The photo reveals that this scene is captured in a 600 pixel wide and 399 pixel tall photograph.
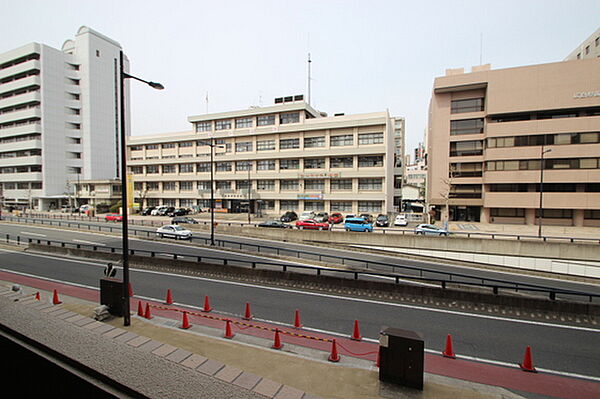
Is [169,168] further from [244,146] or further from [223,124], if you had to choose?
[244,146]

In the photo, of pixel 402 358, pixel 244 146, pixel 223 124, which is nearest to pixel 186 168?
pixel 223 124

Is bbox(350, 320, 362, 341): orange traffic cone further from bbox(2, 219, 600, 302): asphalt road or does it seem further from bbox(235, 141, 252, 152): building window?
bbox(235, 141, 252, 152): building window

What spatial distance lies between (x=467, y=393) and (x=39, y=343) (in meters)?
8.08

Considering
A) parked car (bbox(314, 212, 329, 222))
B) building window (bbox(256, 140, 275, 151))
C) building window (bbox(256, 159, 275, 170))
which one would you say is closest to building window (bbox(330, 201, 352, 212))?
A: parked car (bbox(314, 212, 329, 222))

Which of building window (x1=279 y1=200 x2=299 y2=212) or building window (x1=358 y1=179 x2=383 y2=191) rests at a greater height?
building window (x1=358 y1=179 x2=383 y2=191)

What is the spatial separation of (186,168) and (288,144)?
26.2 meters

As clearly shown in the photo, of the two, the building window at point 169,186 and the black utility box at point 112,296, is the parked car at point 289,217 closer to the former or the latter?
the building window at point 169,186

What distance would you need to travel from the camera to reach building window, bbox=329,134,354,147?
50500 millimetres

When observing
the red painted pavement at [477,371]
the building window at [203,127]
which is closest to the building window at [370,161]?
the building window at [203,127]

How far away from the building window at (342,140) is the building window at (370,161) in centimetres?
366

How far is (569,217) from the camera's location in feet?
135

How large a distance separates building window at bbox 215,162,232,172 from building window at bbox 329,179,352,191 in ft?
76.5

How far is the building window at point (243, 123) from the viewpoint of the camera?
58.8 m

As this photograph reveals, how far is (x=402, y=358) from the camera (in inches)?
257
